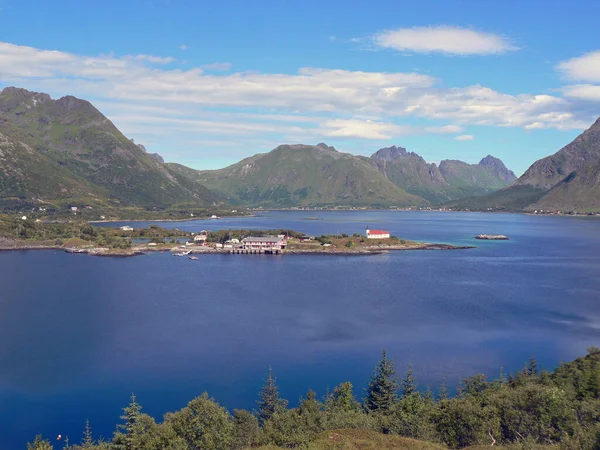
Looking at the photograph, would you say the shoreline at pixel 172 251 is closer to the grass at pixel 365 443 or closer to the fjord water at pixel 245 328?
the fjord water at pixel 245 328

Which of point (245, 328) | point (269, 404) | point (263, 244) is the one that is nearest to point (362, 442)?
point (269, 404)

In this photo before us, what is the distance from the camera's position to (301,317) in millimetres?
54062

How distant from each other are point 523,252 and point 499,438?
304 feet

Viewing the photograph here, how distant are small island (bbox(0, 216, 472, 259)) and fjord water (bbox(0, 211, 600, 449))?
681 inches

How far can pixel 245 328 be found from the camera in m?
49.6

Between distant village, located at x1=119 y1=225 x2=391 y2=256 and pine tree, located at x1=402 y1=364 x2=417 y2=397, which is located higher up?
distant village, located at x1=119 y1=225 x2=391 y2=256

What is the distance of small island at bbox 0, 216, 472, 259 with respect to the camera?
349ft

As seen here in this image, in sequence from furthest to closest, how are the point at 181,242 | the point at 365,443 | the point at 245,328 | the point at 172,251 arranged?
1. the point at 181,242
2. the point at 172,251
3. the point at 245,328
4. the point at 365,443

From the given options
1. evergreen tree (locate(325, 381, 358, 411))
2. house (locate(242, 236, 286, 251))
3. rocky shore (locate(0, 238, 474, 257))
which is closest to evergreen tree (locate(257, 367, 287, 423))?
evergreen tree (locate(325, 381, 358, 411))

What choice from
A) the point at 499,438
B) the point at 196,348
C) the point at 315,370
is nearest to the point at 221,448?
the point at 499,438

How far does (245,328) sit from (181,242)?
233ft

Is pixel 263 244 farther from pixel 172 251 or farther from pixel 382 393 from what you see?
pixel 382 393

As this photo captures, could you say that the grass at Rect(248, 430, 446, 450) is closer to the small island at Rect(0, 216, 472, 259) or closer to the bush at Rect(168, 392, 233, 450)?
the bush at Rect(168, 392, 233, 450)

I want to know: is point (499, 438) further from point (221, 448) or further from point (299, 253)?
point (299, 253)
